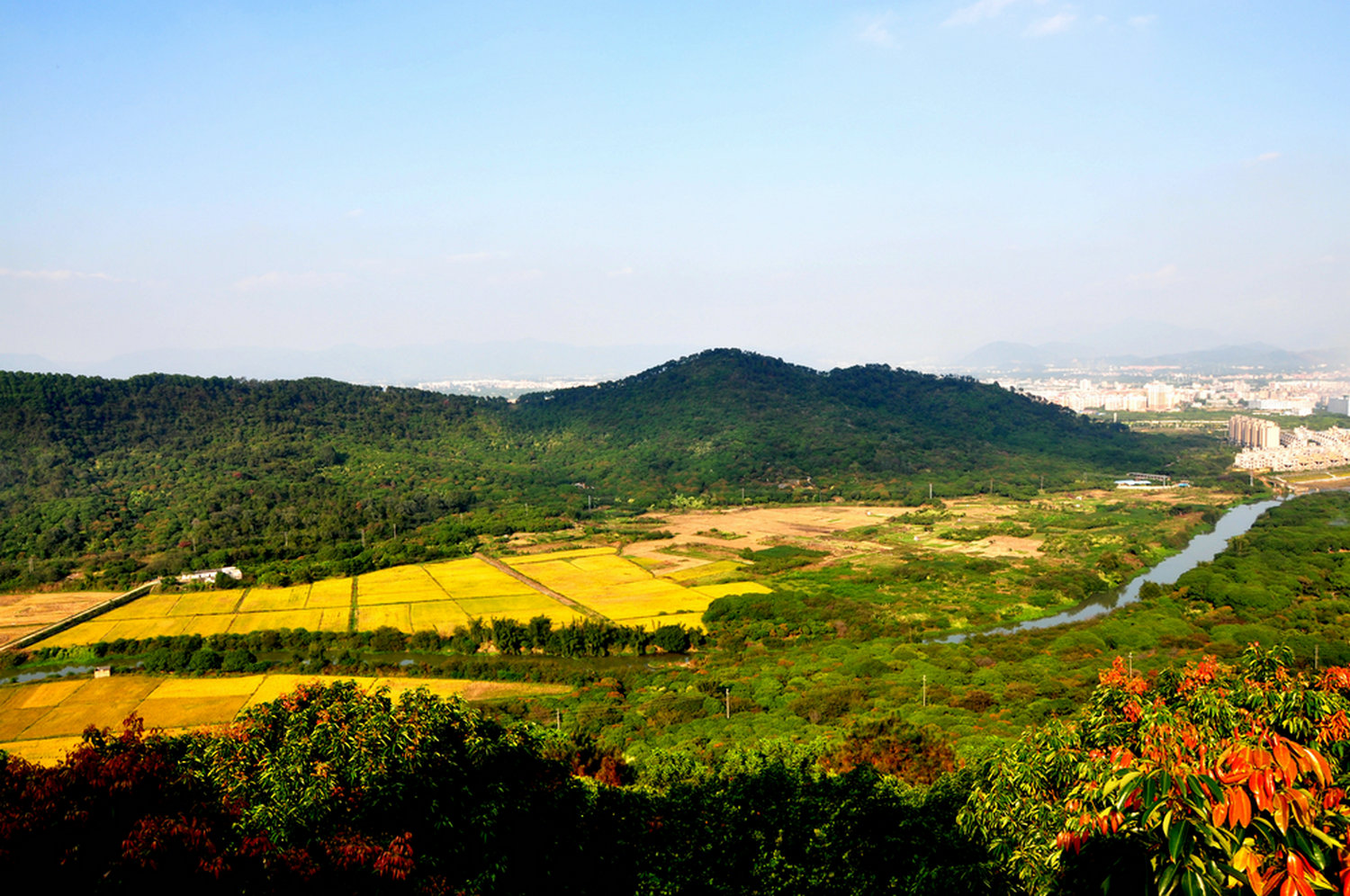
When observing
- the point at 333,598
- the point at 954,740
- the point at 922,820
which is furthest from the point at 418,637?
the point at 922,820

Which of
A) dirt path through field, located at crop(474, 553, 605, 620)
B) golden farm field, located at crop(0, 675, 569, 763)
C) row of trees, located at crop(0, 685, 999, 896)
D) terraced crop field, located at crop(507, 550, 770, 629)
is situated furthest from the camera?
dirt path through field, located at crop(474, 553, 605, 620)

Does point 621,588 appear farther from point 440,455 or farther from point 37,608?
point 440,455

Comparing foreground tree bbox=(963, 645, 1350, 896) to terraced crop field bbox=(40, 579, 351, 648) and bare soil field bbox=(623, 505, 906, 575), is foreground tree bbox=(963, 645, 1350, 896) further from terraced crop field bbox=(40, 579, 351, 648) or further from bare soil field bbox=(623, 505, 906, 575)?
bare soil field bbox=(623, 505, 906, 575)

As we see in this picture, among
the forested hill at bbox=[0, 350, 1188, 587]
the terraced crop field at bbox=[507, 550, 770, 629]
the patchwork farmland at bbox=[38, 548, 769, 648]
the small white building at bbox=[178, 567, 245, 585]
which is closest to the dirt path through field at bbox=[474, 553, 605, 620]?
the patchwork farmland at bbox=[38, 548, 769, 648]

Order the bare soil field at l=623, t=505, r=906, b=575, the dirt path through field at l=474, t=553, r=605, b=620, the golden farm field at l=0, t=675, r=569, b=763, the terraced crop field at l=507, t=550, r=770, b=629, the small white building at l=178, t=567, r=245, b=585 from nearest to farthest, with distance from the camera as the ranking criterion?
the golden farm field at l=0, t=675, r=569, b=763 < the terraced crop field at l=507, t=550, r=770, b=629 < the dirt path through field at l=474, t=553, r=605, b=620 < the small white building at l=178, t=567, r=245, b=585 < the bare soil field at l=623, t=505, r=906, b=575

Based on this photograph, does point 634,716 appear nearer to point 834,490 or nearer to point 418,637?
point 418,637

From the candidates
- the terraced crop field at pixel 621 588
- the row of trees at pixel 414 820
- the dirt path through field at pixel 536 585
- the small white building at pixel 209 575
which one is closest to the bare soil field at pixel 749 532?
the terraced crop field at pixel 621 588

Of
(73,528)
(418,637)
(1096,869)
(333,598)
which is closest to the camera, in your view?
(1096,869)
